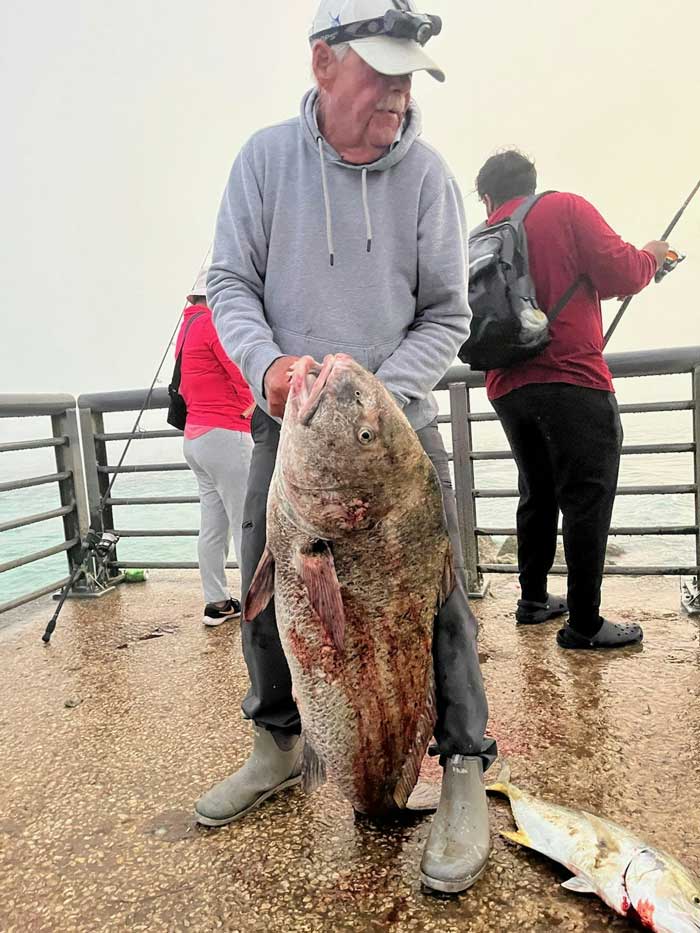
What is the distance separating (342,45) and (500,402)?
2005 millimetres

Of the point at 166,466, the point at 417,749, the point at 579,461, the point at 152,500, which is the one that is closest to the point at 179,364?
the point at 166,466

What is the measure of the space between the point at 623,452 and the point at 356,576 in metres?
2.56

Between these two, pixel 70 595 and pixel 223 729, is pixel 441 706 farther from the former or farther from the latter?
pixel 70 595

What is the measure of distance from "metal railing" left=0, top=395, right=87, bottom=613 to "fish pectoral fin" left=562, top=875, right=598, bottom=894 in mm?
3889

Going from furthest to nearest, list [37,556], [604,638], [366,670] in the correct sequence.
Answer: [37,556], [604,638], [366,670]

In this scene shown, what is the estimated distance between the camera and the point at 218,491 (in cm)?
434

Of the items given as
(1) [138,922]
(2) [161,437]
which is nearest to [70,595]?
(2) [161,437]

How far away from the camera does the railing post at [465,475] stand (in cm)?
440

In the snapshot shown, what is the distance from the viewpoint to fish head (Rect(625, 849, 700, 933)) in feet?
5.14

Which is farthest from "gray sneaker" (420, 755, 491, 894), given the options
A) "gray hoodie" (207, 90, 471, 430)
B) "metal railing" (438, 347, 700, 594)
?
"metal railing" (438, 347, 700, 594)

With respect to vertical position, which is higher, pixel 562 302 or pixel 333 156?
pixel 333 156

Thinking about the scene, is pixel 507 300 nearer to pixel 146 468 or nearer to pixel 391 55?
pixel 391 55

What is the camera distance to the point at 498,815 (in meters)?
2.14

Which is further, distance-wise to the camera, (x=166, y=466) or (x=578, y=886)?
(x=166, y=466)
